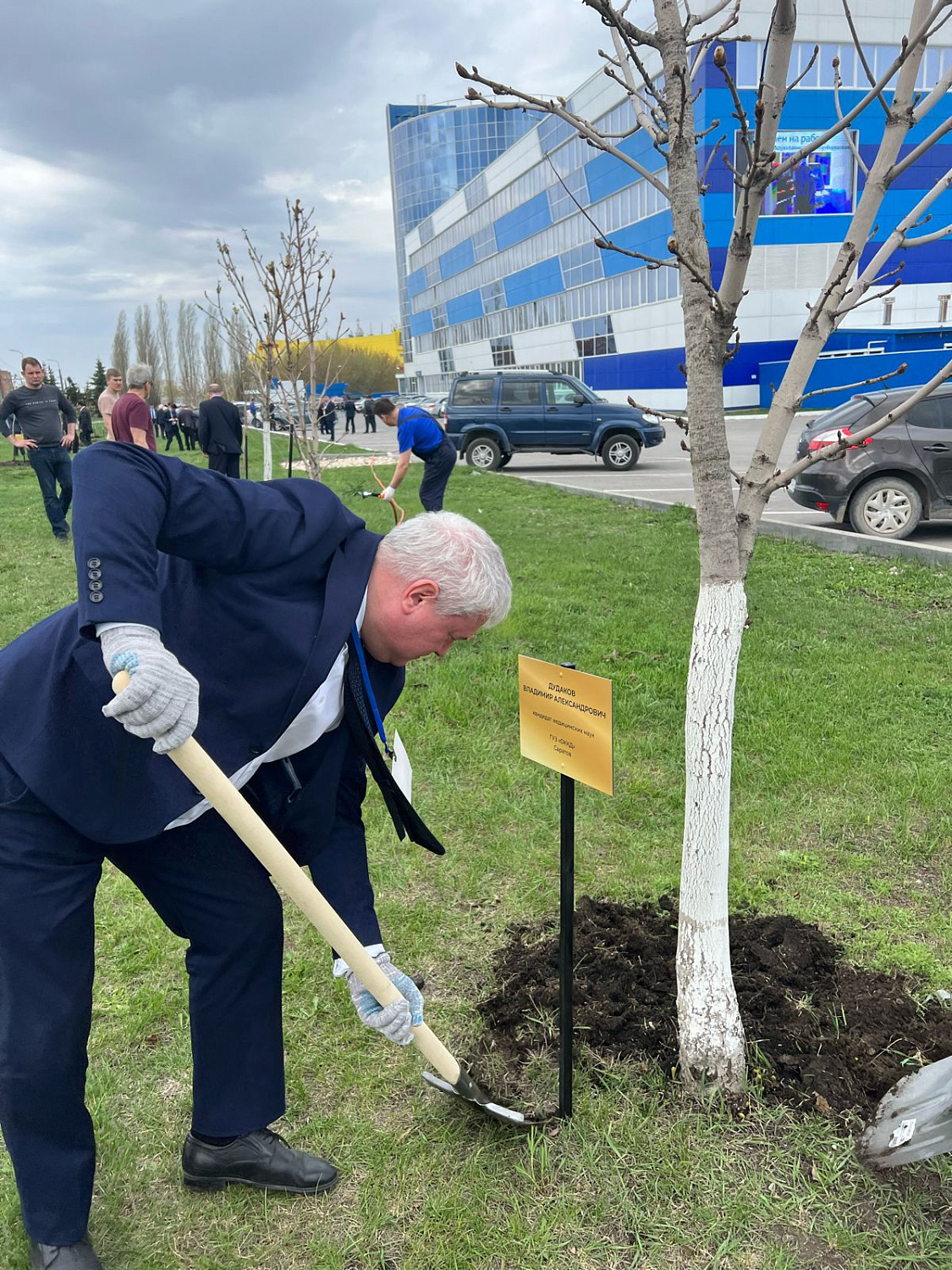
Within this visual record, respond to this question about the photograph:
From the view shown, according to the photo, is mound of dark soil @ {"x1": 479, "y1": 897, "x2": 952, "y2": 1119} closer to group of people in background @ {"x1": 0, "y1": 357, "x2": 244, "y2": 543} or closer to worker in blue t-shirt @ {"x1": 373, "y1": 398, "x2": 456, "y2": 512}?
worker in blue t-shirt @ {"x1": 373, "y1": 398, "x2": 456, "y2": 512}

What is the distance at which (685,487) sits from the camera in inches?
541

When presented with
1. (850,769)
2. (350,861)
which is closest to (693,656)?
(350,861)

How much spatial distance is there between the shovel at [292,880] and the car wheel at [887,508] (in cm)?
804

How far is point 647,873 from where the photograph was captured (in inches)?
129

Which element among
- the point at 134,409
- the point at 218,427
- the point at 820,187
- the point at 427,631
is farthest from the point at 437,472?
the point at 820,187

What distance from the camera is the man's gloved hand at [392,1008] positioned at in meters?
1.93

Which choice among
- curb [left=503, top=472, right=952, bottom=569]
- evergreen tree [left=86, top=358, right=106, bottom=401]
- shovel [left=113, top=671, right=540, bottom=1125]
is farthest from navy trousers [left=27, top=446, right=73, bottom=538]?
evergreen tree [left=86, top=358, right=106, bottom=401]

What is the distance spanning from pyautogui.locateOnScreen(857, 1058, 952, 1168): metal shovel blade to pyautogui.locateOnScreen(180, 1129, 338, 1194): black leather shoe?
4.15ft

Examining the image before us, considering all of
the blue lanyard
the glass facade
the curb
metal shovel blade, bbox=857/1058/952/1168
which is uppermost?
the glass facade

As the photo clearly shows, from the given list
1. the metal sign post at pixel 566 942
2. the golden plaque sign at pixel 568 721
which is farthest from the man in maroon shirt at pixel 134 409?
the metal sign post at pixel 566 942

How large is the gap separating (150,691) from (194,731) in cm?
22

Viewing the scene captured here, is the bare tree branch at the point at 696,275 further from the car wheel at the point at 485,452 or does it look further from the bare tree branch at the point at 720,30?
the car wheel at the point at 485,452

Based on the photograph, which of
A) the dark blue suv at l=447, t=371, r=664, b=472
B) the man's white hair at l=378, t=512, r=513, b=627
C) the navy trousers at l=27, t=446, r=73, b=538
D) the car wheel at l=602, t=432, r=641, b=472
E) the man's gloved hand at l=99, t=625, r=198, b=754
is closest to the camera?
the man's gloved hand at l=99, t=625, r=198, b=754

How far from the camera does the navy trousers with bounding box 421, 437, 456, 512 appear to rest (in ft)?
27.0
